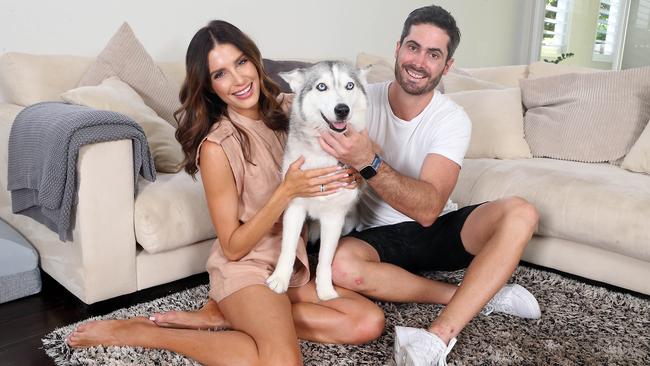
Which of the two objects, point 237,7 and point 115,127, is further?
point 237,7

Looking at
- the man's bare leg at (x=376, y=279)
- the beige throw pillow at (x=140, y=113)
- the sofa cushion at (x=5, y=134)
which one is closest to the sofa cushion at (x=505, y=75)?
the man's bare leg at (x=376, y=279)

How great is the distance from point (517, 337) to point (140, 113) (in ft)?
5.48

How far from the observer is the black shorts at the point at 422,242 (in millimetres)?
1838

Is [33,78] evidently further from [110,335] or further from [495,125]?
[495,125]

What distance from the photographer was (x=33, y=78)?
92.1 inches

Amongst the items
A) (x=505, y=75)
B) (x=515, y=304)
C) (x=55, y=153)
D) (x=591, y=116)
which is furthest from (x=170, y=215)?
(x=505, y=75)

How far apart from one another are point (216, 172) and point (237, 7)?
2.01 m

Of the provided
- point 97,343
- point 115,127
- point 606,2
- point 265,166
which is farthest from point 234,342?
point 606,2

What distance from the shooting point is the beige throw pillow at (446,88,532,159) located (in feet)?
9.16

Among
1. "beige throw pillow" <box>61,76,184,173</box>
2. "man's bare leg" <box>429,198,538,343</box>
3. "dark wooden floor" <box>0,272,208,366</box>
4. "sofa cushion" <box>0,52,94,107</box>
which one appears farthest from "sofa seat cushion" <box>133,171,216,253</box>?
"man's bare leg" <box>429,198,538,343</box>

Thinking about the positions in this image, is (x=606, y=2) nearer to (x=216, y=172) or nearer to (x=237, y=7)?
(x=237, y=7)

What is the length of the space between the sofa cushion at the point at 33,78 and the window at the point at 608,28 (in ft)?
18.1

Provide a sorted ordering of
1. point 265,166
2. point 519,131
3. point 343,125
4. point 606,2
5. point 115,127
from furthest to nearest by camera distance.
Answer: point 606,2
point 519,131
point 115,127
point 265,166
point 343,125

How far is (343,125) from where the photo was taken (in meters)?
1.46
